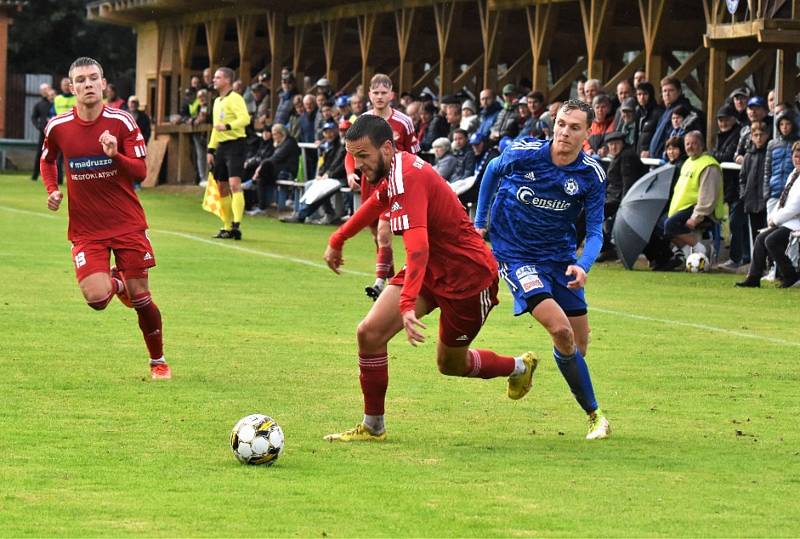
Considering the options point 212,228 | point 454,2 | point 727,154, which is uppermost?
point 454,2

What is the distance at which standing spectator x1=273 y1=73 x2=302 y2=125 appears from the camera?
3097 centimetres

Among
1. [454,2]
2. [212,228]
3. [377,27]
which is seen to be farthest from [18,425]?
[377,27]

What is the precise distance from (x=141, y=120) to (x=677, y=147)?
20661mm

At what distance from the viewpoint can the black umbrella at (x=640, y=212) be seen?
19359 mm

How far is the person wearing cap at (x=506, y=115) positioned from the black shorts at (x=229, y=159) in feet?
11.5

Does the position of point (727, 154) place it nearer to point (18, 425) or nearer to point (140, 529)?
point (18, 425)

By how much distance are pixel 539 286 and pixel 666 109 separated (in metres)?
12.3

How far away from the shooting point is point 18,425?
865cm

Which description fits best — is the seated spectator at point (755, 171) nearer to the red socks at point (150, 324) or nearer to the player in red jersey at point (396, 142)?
the player in red jersey at point (396, 142)

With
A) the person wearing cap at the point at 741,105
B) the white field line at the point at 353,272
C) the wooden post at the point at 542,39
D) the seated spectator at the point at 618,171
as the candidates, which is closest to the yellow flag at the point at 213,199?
the white field line at the point at 353,272

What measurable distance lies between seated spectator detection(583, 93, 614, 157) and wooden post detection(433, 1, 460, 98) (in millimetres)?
9127

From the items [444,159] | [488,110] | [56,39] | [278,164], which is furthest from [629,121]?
[56,39]

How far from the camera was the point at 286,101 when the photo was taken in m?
31.2


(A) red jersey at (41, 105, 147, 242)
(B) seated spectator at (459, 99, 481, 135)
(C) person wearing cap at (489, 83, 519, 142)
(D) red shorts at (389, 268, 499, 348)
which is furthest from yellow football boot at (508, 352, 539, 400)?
(B) seated spectator at (459, 99, 481, 135)
